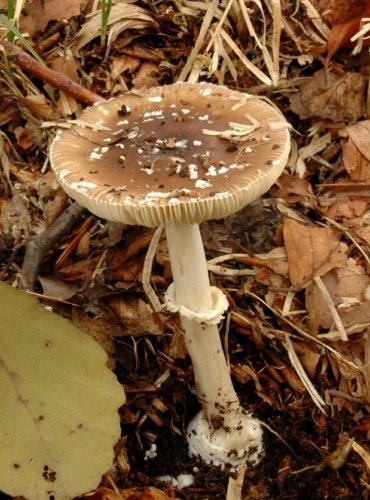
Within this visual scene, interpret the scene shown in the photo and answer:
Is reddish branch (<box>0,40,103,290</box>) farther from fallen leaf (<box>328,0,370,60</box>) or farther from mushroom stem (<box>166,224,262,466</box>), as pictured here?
fallen leaf (<box>328,0,370,60</box>)

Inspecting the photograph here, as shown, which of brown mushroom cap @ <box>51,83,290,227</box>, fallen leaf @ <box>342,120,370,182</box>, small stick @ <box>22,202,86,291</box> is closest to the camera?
brown mushroom cap @ <box>51,83,290,227</box>

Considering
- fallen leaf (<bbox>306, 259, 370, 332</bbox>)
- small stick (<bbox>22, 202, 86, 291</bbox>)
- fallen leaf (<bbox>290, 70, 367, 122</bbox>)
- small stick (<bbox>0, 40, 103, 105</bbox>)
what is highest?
small stick (<bbox>0, 40, 103, 105</bbox>)

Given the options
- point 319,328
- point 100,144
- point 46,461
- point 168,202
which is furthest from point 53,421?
point 319,328

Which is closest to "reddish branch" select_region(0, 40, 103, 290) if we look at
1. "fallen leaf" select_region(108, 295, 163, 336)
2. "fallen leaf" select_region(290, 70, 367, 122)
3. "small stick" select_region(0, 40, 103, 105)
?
"small stick" select_region(0, 40, 103, 105)

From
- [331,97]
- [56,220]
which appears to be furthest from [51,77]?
[331,97]

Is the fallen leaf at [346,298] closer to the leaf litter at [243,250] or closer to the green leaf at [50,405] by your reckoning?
the leaf litter at [243,250]

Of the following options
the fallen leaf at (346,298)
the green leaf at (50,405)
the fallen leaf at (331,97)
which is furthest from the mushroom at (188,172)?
the fallen leaf at (331,97)
